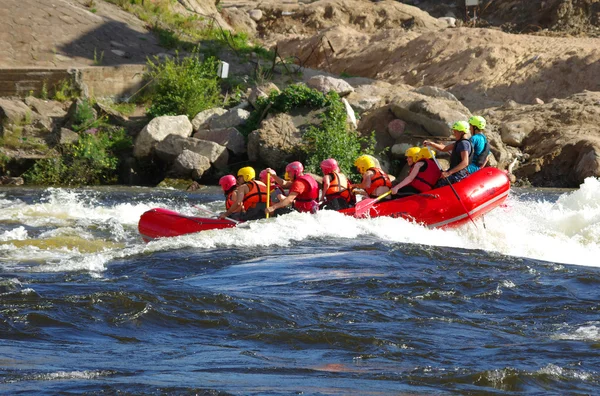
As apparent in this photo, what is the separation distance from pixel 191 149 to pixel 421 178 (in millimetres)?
8540

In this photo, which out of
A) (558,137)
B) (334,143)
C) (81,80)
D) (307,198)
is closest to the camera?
(307,198)

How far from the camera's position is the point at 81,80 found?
22.5 m

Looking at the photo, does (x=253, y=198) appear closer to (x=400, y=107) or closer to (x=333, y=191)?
(x=333, y=191)

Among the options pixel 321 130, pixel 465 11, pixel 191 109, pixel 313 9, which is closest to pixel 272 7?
pixel 313 9

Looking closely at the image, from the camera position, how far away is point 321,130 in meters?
19.7

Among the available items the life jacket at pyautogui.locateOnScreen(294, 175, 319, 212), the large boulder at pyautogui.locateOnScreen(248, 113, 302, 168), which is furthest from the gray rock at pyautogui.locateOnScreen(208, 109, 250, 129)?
the life jacket at pyautogui.locateOnScreen(294, 175, 319, 212)

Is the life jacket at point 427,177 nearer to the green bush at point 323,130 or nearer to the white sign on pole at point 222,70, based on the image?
the green bush at point 323,130

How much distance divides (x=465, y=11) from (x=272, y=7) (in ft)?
25.8

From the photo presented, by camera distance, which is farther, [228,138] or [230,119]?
[230,119]

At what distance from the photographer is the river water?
5.25m

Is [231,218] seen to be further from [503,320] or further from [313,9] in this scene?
[313,9]

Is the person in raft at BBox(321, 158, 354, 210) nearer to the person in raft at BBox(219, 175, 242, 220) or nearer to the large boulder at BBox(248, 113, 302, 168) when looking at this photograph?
the person in raft at BBox(219, 175, 242, 220)

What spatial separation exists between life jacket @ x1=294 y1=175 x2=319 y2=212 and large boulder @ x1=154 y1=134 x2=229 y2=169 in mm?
7742

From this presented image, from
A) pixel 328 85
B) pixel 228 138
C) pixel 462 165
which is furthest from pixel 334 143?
pixel 462 165
